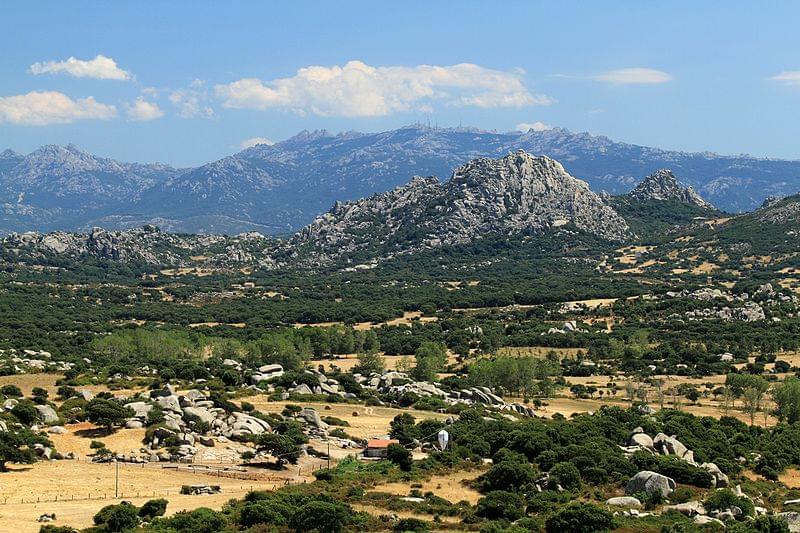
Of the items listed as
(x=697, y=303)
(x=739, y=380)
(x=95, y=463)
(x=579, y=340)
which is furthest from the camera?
(x=697, y=303)

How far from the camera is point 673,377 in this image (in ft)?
436

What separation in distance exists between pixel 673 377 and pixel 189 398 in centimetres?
7949

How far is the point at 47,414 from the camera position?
7831 cm

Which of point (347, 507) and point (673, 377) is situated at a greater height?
point (347, 507)

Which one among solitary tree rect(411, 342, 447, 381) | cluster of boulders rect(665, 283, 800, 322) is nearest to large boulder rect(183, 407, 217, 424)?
solitary tree rect(411, 342, 447, 381)

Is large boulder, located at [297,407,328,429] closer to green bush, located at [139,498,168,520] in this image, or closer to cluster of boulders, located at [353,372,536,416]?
cluster of boulders, located at [353,372,536,416]

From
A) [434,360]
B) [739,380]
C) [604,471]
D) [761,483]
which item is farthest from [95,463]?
[739,380]

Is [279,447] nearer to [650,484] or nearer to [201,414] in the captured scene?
[201,414]

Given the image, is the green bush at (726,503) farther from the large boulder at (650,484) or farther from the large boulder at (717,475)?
the large boulder at (717,475)

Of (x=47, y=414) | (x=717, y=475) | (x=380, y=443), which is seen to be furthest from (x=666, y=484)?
(x=47, y=414)

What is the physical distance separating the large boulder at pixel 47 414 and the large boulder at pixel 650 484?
168 feet

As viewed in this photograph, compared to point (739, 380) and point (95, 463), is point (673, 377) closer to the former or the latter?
point (739, 380)

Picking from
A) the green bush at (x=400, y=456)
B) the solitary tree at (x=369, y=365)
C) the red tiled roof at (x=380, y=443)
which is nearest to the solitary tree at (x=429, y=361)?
the solitary tree at (x=369, y=365)

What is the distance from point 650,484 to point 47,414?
5384cm
